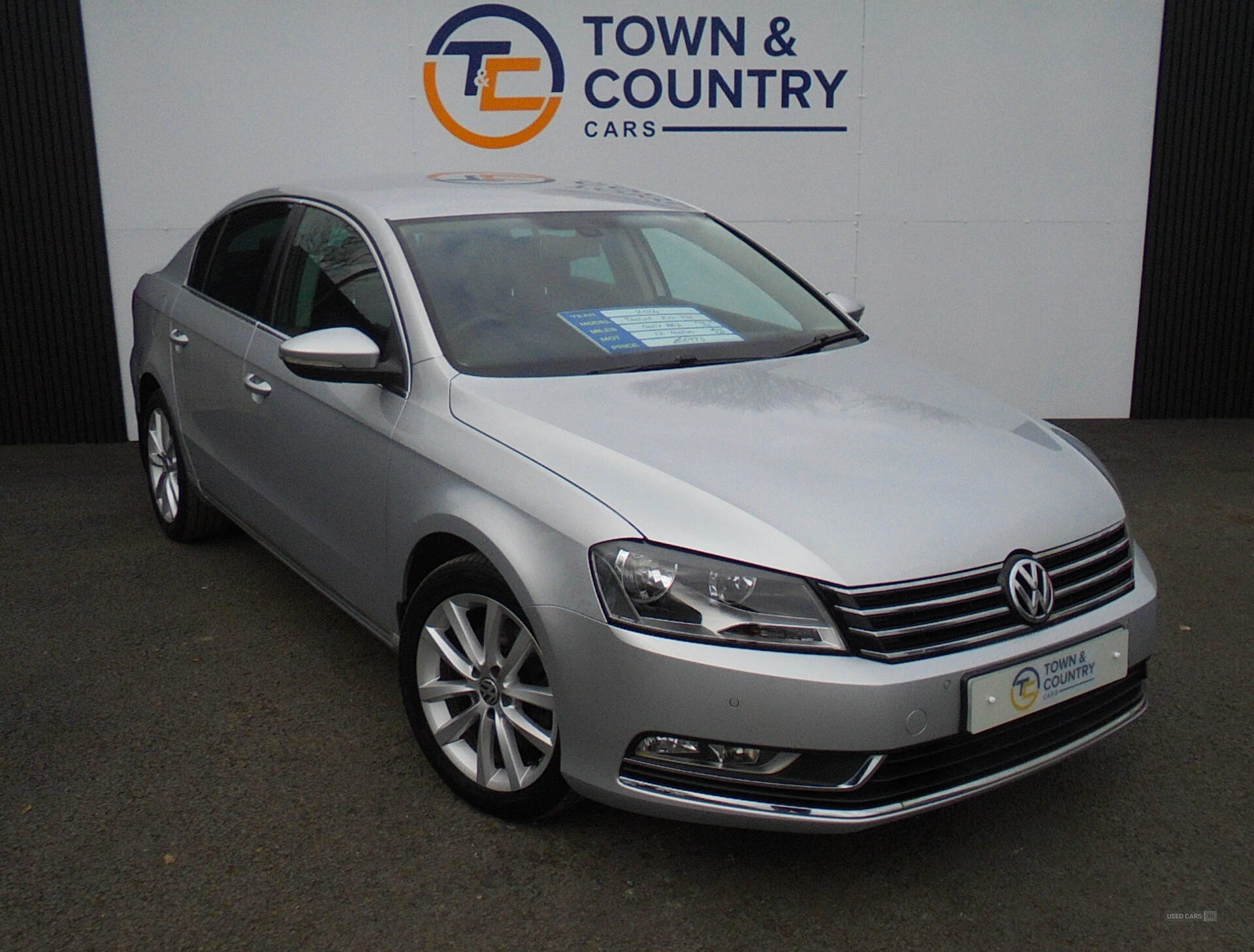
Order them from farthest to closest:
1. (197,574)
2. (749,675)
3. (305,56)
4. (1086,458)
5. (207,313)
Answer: (305,56) < (197,574) < (207,313) < (1086,458) < (749,675)

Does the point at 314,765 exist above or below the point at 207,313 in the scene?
below

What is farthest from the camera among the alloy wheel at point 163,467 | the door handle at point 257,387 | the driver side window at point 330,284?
the alloy wheel at point 163,467

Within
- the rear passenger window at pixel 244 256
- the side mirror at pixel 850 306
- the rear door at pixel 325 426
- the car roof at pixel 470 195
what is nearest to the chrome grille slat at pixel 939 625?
the rear door at pixel 325 426

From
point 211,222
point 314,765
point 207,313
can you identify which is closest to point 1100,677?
point 314,765

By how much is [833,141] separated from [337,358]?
16.7 feet

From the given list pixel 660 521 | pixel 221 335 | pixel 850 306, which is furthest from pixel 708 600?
pixel 221 335

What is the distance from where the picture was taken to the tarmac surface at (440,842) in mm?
2648

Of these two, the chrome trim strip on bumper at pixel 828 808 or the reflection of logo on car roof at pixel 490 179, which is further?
Answer: the reflection of logo on car roof at pixel 490 179

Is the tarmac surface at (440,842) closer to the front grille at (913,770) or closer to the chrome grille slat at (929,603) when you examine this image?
the front grille at (913,770)

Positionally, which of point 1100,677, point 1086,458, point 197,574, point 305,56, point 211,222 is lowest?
point 197,574

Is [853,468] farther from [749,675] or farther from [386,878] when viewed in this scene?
[386,878]

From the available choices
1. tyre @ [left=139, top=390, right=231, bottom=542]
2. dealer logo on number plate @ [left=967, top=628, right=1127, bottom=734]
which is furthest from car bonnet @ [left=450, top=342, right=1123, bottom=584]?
tyre @ [left=139, top=390, right=231, bottom=542]

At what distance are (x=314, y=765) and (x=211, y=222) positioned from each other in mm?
2632

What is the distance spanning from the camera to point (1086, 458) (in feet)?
10.6
